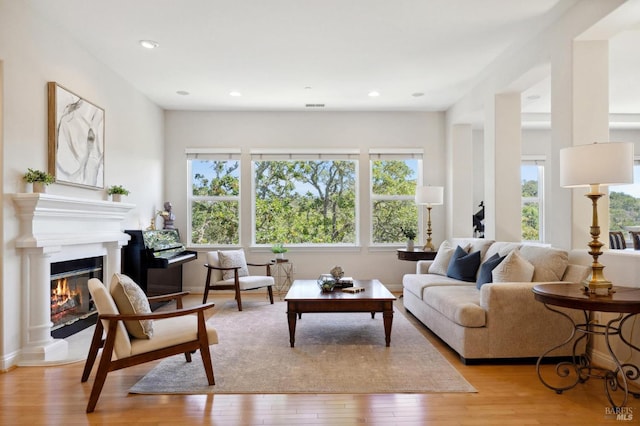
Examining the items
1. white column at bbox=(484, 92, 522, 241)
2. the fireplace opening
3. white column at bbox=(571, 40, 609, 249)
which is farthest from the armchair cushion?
white column at bbox=(484, 92, 522, 241)

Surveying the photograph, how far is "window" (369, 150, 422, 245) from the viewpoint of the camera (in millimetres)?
7055

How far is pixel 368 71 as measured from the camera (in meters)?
5.17

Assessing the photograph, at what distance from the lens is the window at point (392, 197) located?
705cm

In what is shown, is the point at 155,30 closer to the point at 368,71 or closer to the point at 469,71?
the point at 368,71

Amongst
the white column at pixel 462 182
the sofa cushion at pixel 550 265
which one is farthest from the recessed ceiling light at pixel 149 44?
the white column at pixel 462 182

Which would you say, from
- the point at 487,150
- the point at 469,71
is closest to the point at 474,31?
the point at 469,71

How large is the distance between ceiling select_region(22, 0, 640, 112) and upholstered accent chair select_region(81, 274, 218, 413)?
7.70ft

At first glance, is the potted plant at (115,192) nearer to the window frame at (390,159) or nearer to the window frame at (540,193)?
the window frame at (390,159)

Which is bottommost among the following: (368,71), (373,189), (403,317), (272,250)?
(403,317)

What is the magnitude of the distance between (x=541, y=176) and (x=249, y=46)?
5.71 metres

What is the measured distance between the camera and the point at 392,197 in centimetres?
707

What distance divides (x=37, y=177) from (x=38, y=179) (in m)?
0.02

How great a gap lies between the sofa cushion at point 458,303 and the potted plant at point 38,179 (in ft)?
11.3

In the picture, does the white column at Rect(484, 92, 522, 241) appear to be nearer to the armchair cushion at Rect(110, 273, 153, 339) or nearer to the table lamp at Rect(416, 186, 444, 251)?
the table lamp at Rect(416, 186, 444, 251)
